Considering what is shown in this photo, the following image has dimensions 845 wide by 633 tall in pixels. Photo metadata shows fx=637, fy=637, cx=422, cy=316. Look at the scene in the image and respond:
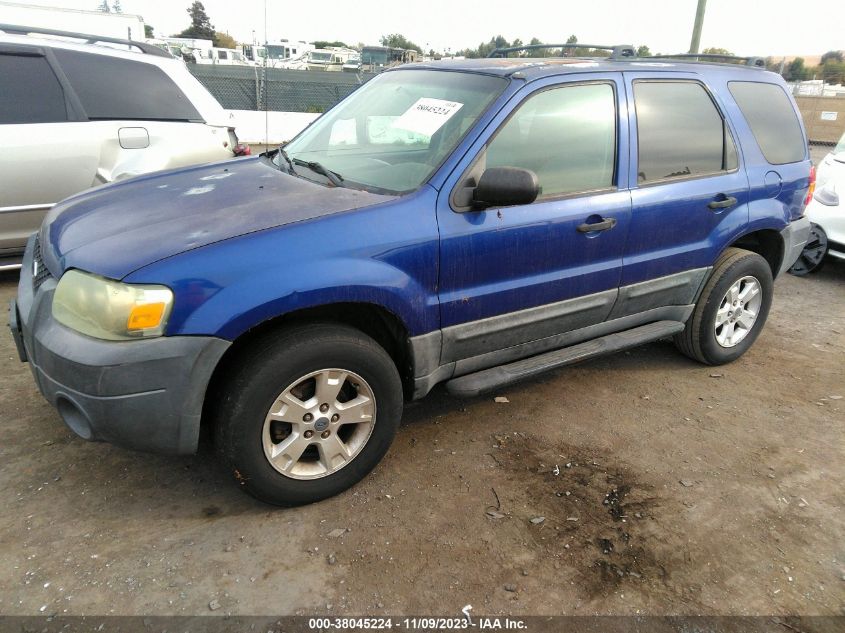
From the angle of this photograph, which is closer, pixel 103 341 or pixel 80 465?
pixel 103 341

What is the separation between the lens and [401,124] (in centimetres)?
332

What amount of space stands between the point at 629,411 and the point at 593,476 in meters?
0.77

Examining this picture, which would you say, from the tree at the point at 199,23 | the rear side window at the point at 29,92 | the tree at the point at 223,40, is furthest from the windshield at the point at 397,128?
the tree at the point at 199,23

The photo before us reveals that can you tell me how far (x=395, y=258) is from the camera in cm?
269

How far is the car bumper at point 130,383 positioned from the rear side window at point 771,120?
3555 millimetres

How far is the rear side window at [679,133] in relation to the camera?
3504 millimetres

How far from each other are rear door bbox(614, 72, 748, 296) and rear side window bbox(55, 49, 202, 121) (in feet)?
12.8

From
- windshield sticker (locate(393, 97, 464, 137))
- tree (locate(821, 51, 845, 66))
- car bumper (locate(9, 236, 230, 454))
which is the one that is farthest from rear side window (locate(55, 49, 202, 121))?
tree (locate(821, 51, 845, 66))

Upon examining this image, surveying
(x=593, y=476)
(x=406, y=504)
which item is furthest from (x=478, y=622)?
(x=593, y=476)

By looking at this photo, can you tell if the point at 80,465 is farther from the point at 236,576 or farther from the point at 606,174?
the point at 606,174

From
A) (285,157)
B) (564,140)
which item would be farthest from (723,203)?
(285,157)

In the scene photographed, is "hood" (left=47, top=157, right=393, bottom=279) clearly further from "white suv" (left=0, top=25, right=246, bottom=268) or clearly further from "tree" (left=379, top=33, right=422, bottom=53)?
"tree" (left=379, top=33, right=422, bottom=53)

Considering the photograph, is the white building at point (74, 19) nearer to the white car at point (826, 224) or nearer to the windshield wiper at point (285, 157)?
the windshield wiper at point (285, 157)

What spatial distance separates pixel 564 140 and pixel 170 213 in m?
1.93
